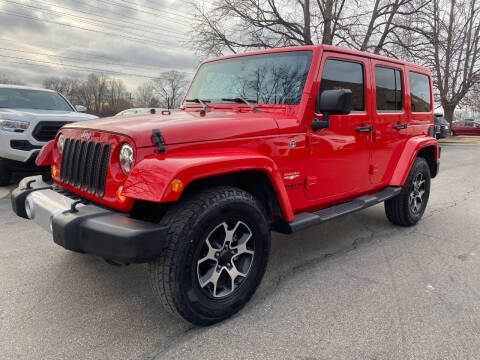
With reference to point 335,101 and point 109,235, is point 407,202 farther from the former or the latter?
point 109,235

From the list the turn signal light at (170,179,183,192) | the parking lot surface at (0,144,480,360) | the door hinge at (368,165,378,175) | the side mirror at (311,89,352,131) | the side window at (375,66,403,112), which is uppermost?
the side window at (375,66,403,112)

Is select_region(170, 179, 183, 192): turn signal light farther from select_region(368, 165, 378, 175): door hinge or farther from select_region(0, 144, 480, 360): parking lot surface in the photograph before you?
select_region(368, 165, 378, 175): door hinge

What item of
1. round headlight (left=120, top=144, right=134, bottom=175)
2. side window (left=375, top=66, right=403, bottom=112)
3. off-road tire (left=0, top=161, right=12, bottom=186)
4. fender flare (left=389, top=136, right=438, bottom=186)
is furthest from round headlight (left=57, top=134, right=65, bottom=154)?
off-road tire (left=0, top=161, right=12, bottom=186)

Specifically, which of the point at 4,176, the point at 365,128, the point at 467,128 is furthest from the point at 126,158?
the point at 467,128

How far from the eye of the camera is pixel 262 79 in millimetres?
3232

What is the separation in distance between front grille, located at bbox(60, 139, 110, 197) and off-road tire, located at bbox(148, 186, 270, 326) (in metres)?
0.57

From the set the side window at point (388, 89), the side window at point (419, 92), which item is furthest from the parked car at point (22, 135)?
the side window at point (419, 92)

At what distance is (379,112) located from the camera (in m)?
3.79

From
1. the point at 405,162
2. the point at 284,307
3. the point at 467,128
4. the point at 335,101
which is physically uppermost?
the point at 335,101

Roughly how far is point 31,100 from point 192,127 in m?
6.39

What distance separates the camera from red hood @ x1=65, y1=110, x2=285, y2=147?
225 centimetres

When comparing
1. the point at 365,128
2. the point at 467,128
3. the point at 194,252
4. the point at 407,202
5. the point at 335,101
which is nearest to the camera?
the point at 194,252

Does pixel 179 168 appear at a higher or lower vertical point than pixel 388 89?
lower

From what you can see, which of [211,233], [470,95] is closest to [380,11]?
[470,95]
